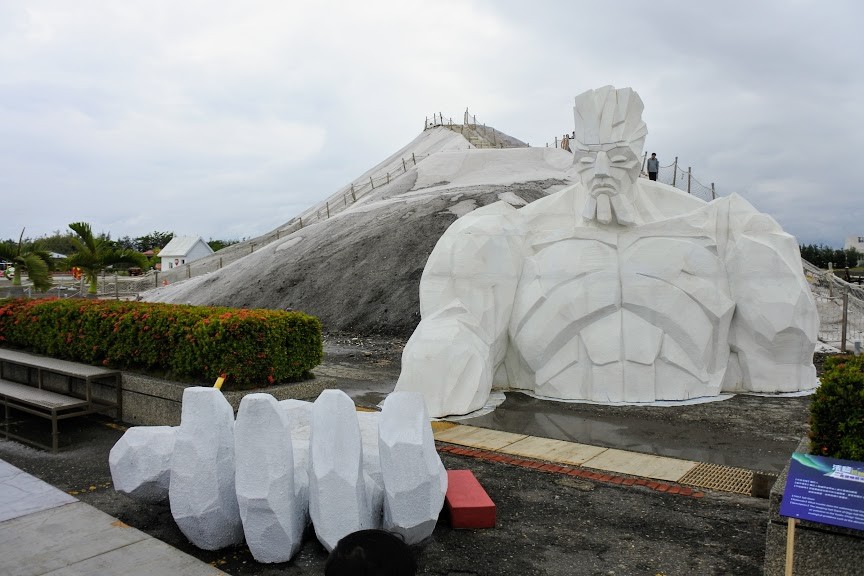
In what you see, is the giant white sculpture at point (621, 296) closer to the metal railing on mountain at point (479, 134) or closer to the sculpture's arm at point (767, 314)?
the sculpture's arm at point (767, 314)

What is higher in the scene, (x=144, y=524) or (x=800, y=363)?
(x=800, y=363)

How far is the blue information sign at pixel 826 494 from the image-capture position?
3.21m

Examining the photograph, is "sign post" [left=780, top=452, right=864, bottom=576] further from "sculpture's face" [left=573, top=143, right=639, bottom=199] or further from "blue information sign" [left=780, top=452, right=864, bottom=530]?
"sculpture's face" [left=573, top=143, right=639, bottom=199]

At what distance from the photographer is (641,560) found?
14.2 feet

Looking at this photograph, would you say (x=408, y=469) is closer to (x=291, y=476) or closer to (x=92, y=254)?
(x=291, y=476)

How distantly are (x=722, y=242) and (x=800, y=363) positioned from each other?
189 centimetres

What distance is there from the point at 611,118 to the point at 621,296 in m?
2.25

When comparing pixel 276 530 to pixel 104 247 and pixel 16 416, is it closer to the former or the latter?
pixel 16 416

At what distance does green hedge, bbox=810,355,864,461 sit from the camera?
3773 mm

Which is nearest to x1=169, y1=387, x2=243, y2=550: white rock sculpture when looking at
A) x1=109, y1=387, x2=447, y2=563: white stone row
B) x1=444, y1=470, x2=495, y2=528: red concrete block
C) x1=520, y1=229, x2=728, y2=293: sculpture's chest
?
x1=109, y1=387, x2=447, y2=563: white stone row

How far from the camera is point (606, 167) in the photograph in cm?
894

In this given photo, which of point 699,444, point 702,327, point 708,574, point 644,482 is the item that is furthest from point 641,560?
point 702,327

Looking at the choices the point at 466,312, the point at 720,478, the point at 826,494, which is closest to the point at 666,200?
the point at 466,312

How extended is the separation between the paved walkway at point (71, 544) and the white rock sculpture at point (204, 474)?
0.36 metres
